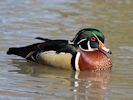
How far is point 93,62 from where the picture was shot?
1094 centimetres

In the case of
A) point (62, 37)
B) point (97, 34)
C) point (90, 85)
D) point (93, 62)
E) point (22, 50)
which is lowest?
point (90, 85)

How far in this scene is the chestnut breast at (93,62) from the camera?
1089 cm

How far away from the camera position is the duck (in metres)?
10.9

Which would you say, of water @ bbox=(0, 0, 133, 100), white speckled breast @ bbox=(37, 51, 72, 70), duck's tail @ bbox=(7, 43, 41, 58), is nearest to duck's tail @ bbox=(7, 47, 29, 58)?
duck's tail @ bbox=(7, 43, 41, 58)

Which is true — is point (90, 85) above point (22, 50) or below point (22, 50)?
below

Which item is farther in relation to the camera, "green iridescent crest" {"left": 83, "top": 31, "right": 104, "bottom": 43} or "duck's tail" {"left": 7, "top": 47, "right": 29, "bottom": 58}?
"duck's tail" {"left": 7, "top": 47, "right": 29, "bottom": 58}

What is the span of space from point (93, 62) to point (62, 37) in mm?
2365

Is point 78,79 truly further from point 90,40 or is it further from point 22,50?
point 22,50

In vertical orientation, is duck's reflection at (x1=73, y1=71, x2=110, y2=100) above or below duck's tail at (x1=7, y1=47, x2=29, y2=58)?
below

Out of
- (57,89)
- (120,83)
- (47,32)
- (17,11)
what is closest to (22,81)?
(57,89)

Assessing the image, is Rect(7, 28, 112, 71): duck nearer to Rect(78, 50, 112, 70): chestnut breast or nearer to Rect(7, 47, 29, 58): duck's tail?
Rect(78, 50, 112, 70): chestnut breast

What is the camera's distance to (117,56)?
11820mm

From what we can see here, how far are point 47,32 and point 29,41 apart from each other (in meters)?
1.01

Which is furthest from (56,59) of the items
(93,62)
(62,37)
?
(62,37)
